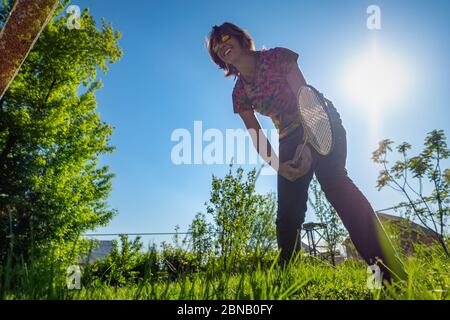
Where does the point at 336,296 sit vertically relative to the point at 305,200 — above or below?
below

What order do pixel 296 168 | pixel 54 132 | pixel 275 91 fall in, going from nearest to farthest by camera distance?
pixel 296 168, pixel 275 91, pixel 54 132

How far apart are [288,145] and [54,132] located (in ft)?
33.0

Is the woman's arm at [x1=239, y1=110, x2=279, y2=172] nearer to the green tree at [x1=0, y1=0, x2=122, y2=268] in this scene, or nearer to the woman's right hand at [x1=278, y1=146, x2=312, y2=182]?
the woman's right hand at [x1=278, y1=146, x2=312, y2=182]

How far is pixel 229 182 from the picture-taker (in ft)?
30.0

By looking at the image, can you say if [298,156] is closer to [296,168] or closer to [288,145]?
[296,168]

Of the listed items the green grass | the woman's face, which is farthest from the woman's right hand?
the woman's face

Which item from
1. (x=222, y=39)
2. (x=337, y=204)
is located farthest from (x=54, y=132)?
(x=337, y=204)

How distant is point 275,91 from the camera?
9.40ft

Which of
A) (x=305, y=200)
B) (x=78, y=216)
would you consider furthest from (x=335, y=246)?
(x=305, y=200)

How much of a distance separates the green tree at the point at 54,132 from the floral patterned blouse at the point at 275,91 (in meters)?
8.83

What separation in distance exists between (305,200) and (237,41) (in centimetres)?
168

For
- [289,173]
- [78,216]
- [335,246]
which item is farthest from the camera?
[335,246]

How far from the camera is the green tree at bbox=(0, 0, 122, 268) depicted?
10322 millimetres
